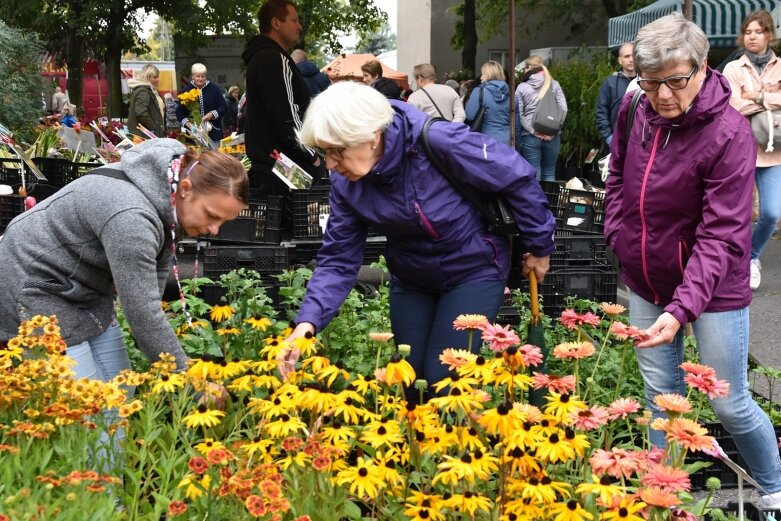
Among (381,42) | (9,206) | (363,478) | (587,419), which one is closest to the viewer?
(363,478)

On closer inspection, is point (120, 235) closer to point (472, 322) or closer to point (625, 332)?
point (472, 322)

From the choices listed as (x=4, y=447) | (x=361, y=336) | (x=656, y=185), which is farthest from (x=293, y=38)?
(x=4, y=447)

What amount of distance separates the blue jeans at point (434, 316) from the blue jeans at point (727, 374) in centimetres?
53

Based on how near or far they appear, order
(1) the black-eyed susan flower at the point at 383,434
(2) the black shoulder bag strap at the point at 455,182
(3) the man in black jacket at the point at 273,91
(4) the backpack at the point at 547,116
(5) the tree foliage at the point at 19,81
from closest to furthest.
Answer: (1) the black-eyed susan flower at the point at 383,434
(2) the black shoulder bag strap at the point at 455,182
(3) the man in black jacket at the point at 273,91
(4) the backpack at the point at 547,116
(5) the tree foliage at the point at 19,81

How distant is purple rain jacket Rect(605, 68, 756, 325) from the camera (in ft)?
10.8

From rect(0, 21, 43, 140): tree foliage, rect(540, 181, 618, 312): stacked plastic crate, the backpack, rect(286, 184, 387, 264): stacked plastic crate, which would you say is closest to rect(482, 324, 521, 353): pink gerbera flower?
rect(540, 181, 618, 312): stacked plastic crate

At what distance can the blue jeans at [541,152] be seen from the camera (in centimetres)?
1241

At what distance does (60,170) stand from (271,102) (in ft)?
8.88

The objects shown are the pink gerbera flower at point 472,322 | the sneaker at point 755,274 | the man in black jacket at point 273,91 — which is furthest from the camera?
the sneaker at point 755,274

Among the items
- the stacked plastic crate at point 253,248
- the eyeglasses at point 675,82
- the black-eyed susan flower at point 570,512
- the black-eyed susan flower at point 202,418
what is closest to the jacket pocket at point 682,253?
the eyeglasses at point 675,82

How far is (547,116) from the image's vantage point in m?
12.1

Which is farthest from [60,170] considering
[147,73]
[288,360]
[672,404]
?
[672,404]

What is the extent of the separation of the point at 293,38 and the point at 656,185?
4.01m

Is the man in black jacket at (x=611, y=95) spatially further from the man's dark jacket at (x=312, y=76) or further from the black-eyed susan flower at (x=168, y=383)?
the black-eyed susan flower at (x=168, y=383)
